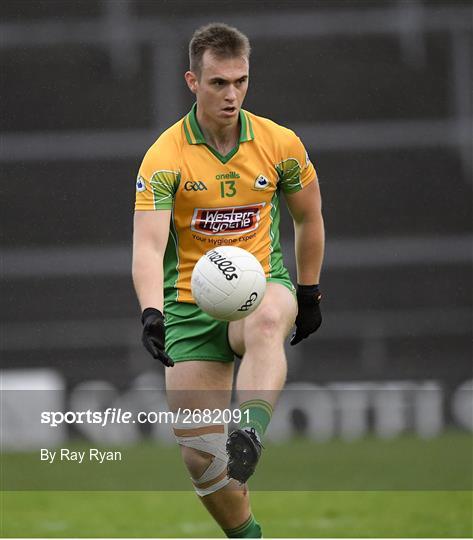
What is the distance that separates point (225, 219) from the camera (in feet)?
18.1

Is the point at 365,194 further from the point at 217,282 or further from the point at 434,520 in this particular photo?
the point at 217,282

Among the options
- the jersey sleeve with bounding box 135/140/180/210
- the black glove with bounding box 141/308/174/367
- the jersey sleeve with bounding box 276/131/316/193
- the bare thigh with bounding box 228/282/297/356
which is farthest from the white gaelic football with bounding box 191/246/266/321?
the jersey sleeve with bounding box 276/131/316/193

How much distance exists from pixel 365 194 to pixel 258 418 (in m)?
9.99

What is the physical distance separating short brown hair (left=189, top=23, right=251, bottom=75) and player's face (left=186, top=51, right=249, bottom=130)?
0.08ft

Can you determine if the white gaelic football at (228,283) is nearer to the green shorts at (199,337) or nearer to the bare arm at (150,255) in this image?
the bare arm at (150,255)

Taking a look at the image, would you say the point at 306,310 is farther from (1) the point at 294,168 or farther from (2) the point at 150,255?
(2) the point at 150,255

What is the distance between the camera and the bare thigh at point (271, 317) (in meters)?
5.18

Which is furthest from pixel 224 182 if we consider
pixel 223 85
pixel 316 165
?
pixel 316 165

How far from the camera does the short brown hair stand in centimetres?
527

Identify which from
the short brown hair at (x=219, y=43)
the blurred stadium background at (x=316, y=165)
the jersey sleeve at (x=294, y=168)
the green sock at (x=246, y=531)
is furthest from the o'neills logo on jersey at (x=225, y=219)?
the blurred stadium background at (x=316, y=165)

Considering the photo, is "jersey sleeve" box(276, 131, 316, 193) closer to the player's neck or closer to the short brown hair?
the player's neck

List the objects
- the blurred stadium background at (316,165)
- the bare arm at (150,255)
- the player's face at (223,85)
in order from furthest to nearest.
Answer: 1. the blurred stadium background at (316,165)
2. the player's face at (223,85)
3. the bare arm at (150,255)

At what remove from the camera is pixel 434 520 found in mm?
8164

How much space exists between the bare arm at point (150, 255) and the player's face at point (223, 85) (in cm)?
50
